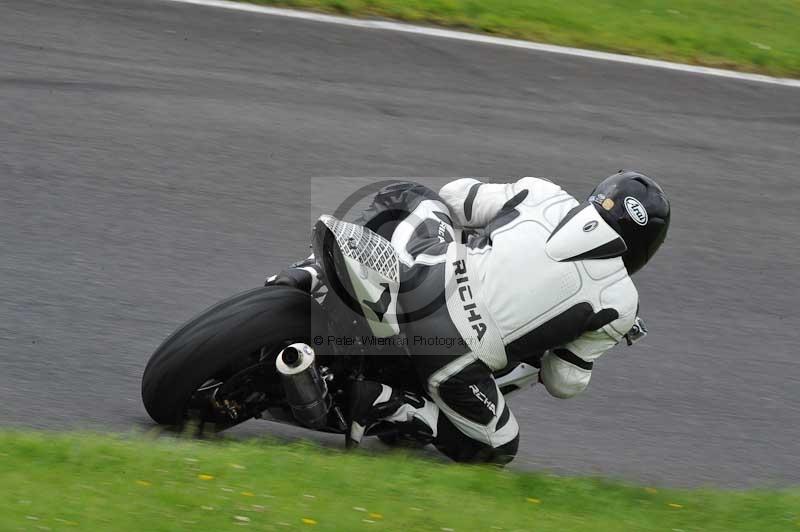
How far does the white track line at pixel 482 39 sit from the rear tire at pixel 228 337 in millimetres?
5403

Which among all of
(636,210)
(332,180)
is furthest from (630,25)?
(636,210)

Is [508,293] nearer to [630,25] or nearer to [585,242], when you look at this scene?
[585,242]

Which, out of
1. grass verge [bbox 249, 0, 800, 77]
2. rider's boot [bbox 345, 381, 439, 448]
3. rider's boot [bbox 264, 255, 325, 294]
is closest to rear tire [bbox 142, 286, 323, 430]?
rider's boot [bbox 264, 255, 325, 294]

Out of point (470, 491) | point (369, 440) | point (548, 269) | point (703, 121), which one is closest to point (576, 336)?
point (548, 269)

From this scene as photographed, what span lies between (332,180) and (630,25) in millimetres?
4248

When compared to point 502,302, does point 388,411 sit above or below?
below

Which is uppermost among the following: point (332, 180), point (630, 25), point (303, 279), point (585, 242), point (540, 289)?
point (630, 25)

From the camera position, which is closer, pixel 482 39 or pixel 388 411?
pixel 388 411

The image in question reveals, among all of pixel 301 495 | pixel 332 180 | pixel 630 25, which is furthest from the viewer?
pixel 630 25

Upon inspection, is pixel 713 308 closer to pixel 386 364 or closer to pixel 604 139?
pixel 604 139

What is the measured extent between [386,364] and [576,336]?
0.78 metres

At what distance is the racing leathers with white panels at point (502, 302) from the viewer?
14.8 feet

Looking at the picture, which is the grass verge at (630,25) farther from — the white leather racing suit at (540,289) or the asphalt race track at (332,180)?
the white leather racing suit at (540,289)

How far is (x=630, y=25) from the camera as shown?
1070 cm
